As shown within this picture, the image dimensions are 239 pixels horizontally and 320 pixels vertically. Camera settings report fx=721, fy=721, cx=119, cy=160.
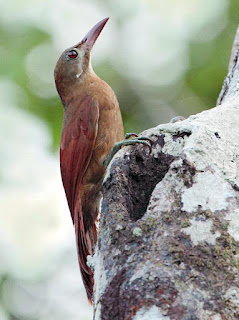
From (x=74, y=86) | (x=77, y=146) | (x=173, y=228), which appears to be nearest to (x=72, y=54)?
(x=74, y=86)

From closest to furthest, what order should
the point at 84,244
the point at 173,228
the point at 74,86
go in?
the point at 173,228, the point at 84,244, the point at 74,86

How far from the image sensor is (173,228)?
8.37 ft

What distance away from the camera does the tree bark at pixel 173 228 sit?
2342 mm

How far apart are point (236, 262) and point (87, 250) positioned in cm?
132

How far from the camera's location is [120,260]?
251 centimetres

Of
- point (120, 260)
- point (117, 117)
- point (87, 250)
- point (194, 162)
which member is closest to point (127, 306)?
point (120, 260)

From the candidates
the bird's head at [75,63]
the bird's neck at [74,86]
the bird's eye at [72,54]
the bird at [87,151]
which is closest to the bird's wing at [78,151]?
the bird at [87,151]

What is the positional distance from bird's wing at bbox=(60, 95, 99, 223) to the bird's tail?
0.15m

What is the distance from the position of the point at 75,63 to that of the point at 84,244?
147 centimetres

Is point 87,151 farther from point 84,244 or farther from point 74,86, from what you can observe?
point 74,86

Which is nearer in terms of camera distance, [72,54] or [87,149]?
[87,149]

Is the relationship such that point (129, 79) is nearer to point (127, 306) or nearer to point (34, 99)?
point (34, 99)

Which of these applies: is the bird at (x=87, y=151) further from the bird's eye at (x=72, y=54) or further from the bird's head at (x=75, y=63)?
the bird's eye at (x=72, y=54)

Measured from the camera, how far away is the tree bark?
2342 millimetres
